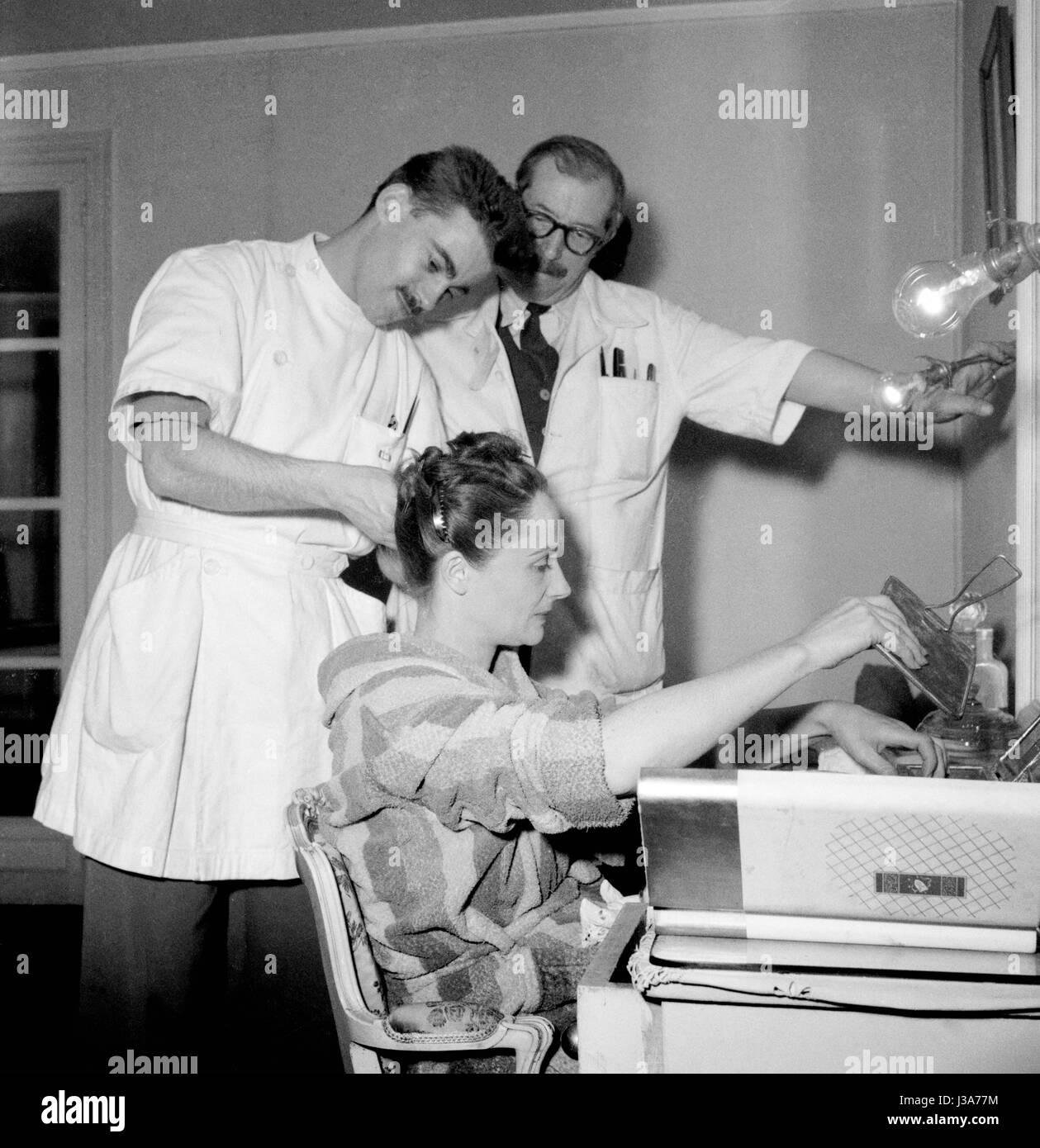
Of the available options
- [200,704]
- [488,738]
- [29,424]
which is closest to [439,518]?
[488,738]

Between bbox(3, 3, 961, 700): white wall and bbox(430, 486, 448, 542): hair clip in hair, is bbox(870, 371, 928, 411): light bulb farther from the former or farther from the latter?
bbox(430, 486, 448, 542): hair clip in hair

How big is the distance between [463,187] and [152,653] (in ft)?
2.16

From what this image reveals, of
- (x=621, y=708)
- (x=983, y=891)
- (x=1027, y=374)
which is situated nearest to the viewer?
(x=983, y=891)

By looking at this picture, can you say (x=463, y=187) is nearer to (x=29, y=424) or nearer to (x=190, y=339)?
(x=190, y=339)

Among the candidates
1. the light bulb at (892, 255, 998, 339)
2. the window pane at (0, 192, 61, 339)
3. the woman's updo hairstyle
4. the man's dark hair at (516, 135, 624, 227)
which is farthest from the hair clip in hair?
the window pane at (0, 192, 61, 339)

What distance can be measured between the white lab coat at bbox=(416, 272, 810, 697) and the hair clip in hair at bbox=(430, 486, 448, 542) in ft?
1.16

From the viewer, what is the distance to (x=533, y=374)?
4.60ft

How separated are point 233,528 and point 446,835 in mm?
496

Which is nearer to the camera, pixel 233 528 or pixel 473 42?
pixel 233 528

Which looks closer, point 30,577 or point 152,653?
point 152,653

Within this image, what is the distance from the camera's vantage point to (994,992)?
0.70 metres

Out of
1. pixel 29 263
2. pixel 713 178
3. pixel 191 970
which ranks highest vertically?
pixel 713 178
